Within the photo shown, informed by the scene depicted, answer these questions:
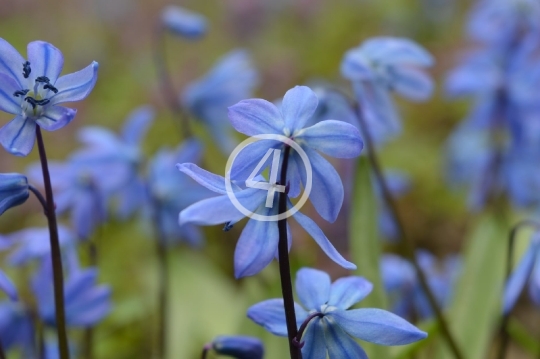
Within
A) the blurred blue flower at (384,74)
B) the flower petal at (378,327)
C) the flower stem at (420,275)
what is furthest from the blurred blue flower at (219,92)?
the flower petal at (378,327)

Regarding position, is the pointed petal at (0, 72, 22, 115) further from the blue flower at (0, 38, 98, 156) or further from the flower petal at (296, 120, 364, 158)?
the flower petal at (296, 120, 364, 158)

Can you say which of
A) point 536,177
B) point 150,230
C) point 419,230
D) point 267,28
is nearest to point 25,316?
point 150,230

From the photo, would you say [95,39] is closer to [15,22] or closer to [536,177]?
[15,22]

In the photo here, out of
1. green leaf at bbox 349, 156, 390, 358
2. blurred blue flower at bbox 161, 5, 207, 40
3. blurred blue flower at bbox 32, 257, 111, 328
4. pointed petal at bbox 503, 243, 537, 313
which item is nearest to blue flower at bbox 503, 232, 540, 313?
pointed petal at bbox 503, 243, 537, 313

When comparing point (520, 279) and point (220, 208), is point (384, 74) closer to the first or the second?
point (520, 279)

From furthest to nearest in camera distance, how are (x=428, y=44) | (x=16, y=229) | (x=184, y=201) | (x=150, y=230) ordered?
(x=428, y=44) < (x=16, y=229) < (x=150, y=230) < (x=184, y=201)

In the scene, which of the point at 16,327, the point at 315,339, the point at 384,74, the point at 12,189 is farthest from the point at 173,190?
the point at 315,339
